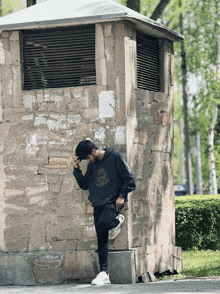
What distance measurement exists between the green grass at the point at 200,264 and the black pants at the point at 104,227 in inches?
51.5

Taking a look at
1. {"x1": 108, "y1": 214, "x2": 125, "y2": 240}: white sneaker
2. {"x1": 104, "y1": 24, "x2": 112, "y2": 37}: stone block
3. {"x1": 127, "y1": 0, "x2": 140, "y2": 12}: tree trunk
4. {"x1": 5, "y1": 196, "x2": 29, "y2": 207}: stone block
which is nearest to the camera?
{"x1": 108, "y1": 214, "x2": 125, "y2": 240}: white sneaker

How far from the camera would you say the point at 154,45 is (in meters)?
8.24

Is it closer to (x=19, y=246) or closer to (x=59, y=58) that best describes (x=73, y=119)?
(x=59, y=58)

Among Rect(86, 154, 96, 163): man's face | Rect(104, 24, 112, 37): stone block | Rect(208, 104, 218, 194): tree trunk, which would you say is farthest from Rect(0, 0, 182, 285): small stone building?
Rect(208, 104, 218, 194): tree trunk

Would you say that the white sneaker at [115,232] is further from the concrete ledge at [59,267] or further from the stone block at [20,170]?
the stone block at [20,170]

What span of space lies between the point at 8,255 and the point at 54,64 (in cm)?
283

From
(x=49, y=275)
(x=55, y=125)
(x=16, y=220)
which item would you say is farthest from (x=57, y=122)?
(x=49, y=275)

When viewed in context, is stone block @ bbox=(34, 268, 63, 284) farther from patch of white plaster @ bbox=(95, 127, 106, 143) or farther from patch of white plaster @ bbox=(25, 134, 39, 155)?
patch of white plaster @ bbox=(95, 127, 106, 143)

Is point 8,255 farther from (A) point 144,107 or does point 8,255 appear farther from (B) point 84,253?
(A) point 144,107

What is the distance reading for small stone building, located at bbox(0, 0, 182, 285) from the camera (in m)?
7.30

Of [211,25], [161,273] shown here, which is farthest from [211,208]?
[211,25]

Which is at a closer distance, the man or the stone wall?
the man

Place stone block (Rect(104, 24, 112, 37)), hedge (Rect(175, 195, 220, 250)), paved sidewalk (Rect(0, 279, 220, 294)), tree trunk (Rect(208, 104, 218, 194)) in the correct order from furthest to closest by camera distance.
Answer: tree trunk (Rect(208, 104, 218, 194)) < hedge (Rect(175, 195, 220, 250)) < stone block (Rect(104, 24, 112, 37)) < paved sidewalk (Rect(0, 279, 220, 294))

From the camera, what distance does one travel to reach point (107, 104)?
290 inches
